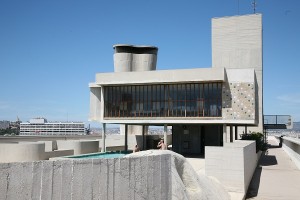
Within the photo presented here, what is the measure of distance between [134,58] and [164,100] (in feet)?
80.7

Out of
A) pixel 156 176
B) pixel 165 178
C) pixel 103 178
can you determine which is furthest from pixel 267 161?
pixel 103 178

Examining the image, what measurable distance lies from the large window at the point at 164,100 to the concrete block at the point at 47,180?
1973 cm

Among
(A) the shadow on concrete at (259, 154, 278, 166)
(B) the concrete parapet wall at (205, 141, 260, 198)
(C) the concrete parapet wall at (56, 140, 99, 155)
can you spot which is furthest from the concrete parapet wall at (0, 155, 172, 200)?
(C) the concrete parapet wall at (56, 140, 99, 155)

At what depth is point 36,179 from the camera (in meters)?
5.61

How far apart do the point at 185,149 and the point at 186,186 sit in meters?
22.2

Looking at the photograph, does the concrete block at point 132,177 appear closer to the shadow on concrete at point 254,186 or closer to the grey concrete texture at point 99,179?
the grey concrete texture at point 99,179

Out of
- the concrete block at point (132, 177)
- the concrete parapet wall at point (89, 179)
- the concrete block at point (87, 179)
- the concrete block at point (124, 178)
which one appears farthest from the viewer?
the concrete block at point (132, 177)

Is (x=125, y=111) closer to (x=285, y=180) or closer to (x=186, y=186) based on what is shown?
(x=285, y=180)

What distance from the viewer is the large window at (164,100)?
2474 centimetres

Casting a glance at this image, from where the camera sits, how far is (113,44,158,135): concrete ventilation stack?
49.2m

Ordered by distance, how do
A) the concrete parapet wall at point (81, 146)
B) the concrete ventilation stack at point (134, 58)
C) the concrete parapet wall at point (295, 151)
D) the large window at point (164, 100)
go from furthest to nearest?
1. the concrete ventilation stack at point (134, 58)
2. the concrete parapet wall at point (81, 146)
3. the concrete parapet wall at point (295, 151)
4. the large window at point (164, 100)

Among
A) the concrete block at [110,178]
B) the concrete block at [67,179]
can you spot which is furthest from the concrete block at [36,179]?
the concrete block at [110,178]

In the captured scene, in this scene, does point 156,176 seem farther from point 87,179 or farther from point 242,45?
point 242,45

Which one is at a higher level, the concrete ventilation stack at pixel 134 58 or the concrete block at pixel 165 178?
the concrete ventilation stack at pixel 134 58
